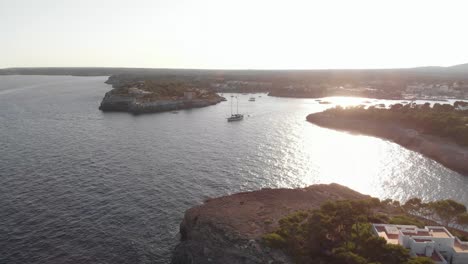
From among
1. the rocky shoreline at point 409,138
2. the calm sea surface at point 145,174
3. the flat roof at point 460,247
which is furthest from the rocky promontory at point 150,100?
the flat roof at point 460,247

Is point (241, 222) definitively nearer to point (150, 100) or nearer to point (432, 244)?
point (432, 244)

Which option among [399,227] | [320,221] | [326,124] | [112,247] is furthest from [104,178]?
[326,124]

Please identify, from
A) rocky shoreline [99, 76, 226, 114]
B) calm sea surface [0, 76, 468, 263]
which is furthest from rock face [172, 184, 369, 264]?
rocky shoreline [99, 76, 226, 114]

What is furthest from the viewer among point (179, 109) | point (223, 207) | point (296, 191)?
point (179, 109)

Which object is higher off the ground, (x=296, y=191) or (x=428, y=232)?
(x=428, y=232)

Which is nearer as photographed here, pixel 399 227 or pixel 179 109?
pixel 399 227

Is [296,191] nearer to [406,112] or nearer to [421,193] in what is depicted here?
[421,193]

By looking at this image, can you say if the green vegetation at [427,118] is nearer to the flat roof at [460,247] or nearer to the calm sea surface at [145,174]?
the calm sea surface at [145,174]
